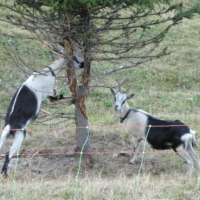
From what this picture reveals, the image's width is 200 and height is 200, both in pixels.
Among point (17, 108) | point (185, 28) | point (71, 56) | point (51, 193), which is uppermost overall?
point (185, 28)

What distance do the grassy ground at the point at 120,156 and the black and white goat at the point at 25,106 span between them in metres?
0.61

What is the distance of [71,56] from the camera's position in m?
6.79

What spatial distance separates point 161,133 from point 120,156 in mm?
1268

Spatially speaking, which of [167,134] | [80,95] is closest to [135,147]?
[167,134]

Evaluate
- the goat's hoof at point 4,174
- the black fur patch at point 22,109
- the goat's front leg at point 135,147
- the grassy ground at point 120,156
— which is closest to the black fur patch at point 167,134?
the grassy ground at point 120,156

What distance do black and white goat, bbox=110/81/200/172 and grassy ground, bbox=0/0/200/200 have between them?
279mm

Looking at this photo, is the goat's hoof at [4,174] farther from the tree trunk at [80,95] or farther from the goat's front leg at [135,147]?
the goat's front leg at [135,147]

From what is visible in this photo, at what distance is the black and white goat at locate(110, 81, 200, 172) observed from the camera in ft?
23.7

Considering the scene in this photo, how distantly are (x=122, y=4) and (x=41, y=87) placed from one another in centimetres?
226

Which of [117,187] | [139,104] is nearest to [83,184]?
[117,187]

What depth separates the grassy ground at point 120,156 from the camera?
5.32 metres

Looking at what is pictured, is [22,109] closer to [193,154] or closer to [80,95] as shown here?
[80,95]

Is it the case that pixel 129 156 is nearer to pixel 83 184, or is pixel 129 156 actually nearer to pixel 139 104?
pixel 83 184

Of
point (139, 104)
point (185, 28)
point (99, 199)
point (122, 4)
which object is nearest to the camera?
point (99, 199)
